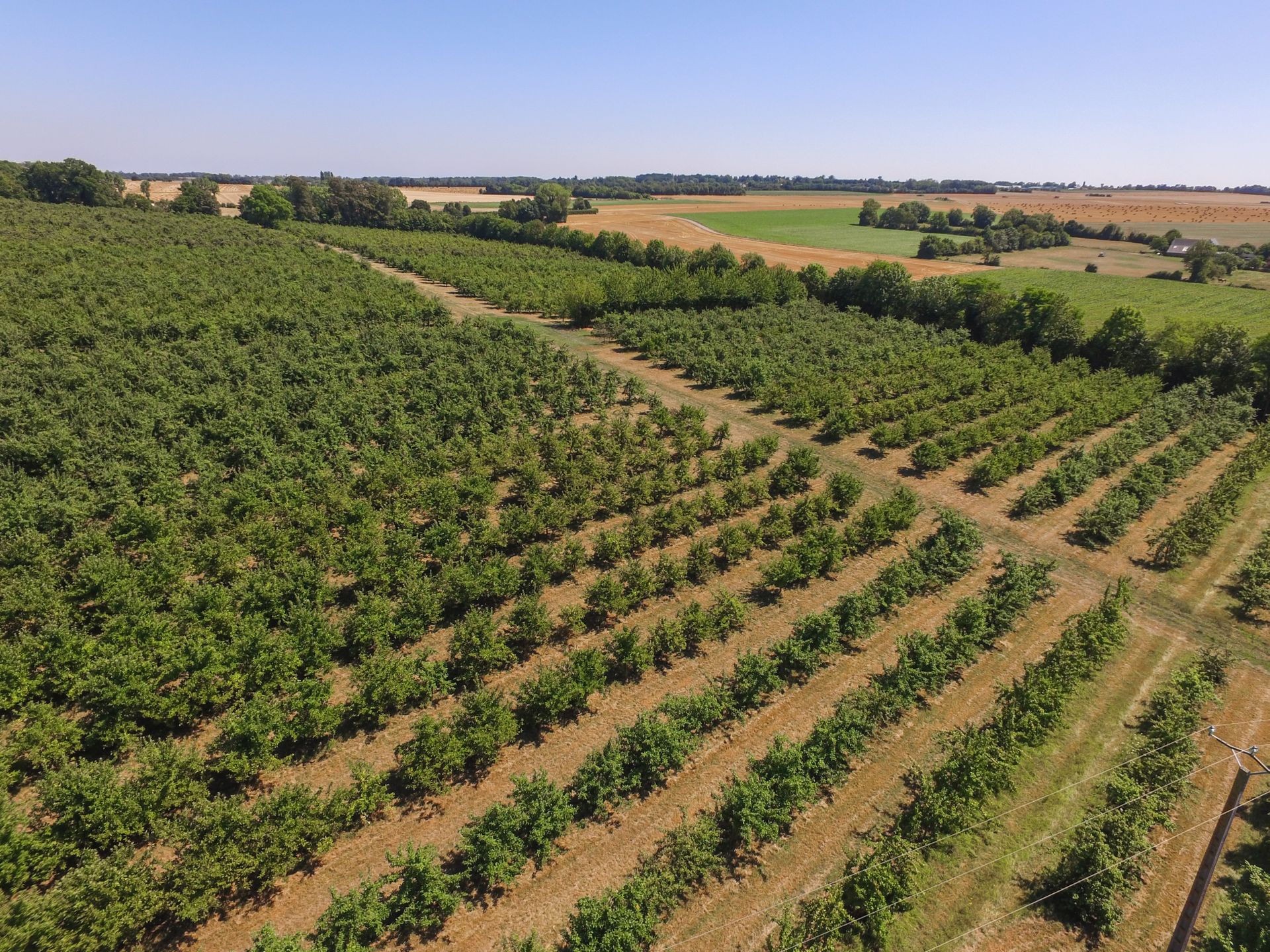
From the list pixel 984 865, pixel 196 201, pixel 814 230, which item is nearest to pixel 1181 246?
pixel 814 230

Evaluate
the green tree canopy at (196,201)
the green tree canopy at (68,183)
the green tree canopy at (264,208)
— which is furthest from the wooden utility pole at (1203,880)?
the green tree canopy at (68,183)

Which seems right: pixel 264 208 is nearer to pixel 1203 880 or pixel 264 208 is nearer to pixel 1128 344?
pixel 1128 344

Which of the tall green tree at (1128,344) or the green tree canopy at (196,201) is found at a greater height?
the green tree canopy at (196,201)

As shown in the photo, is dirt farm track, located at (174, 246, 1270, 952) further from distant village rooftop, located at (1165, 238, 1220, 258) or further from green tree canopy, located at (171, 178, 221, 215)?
green tree canopy, located at (171, 178, 221, 215)

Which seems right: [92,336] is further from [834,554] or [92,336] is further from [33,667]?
[834,554]

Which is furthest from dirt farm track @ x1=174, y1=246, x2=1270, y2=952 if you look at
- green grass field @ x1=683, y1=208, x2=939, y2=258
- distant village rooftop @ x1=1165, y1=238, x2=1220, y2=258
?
distant village rooftop @ x1=1165, y1=238, x2=1220, y2=258

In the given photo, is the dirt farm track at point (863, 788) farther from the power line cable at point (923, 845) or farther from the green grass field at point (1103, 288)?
the green grass field at point (1103, 288)

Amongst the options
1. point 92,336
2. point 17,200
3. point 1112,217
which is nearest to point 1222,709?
point 92,336
